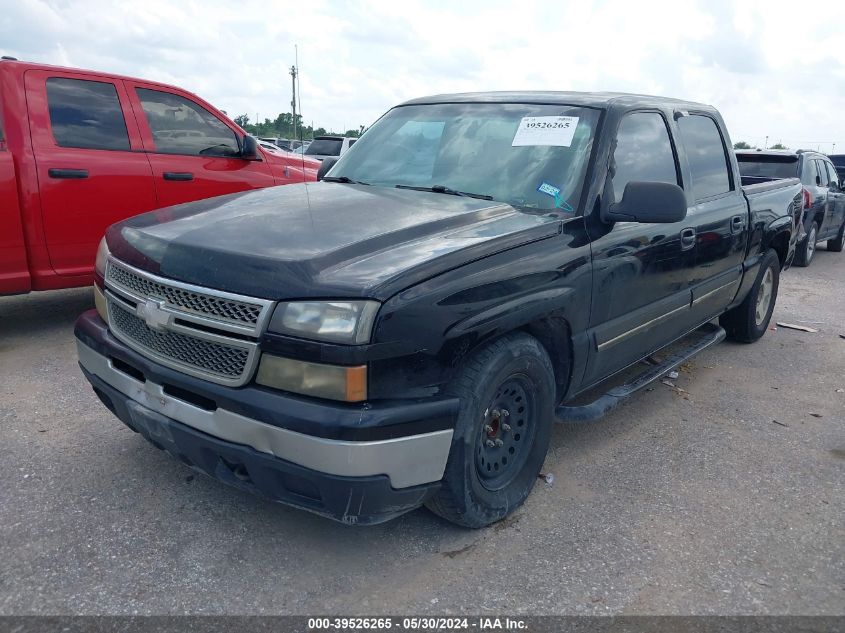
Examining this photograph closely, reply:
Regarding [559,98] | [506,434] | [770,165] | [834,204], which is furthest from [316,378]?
[834,204]

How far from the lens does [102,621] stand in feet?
7.35

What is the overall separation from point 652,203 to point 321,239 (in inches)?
57.9

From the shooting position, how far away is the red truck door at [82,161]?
488 cm

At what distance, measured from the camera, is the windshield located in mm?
3219

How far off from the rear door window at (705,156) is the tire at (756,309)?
1.10 metres

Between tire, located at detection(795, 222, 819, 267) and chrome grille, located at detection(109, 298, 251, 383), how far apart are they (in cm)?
1015

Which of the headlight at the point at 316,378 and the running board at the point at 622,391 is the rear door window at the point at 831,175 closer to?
the running board at the point at 622,391

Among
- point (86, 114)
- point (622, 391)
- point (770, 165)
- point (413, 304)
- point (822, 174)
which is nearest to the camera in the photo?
point (413, 304)

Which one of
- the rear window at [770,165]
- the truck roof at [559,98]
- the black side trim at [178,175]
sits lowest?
the black side trim at [178,175]

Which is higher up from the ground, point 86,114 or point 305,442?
point 86,114

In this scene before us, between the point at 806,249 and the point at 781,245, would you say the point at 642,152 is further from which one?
the point at 806,249

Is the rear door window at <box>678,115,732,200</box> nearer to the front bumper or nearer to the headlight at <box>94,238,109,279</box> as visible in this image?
the front bumper

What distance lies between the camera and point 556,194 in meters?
3.16

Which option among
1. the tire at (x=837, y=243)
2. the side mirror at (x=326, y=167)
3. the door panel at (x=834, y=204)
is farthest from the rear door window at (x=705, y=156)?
the tire at (x=837, y=243)
